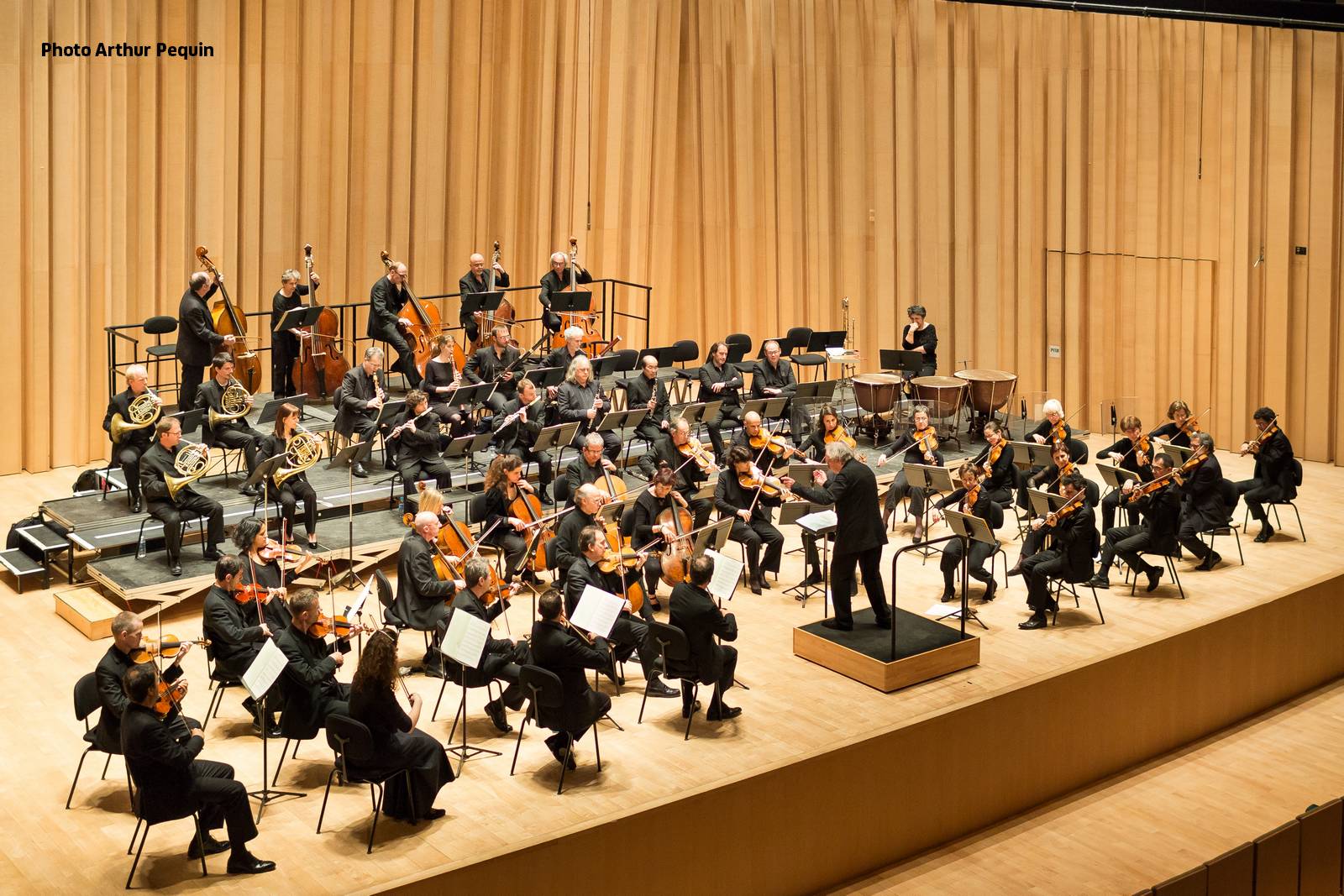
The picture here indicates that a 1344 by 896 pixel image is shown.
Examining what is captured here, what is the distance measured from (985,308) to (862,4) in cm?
330

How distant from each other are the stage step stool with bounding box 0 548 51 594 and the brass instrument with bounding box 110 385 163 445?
3.09ft

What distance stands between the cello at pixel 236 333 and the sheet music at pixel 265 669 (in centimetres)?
450

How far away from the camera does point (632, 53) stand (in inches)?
575

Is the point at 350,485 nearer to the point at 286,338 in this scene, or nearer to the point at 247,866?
the point at 286,338

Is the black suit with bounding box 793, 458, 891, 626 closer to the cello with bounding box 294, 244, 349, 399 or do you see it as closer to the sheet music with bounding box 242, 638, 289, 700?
the sheet music with bounding box 242, 638, 289, 700

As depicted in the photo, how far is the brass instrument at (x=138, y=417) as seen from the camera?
9477 millimetres

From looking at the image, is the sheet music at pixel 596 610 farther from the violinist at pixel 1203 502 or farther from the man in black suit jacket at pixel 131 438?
the violinist at pixel 1203 502

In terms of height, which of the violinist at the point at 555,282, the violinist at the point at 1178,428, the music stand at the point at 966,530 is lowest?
the music stand at the point at 966,530

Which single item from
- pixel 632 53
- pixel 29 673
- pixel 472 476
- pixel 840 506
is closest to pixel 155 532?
pixel 29 673

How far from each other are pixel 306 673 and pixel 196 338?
15.4 feet

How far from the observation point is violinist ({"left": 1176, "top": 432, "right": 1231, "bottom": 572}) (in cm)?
1046

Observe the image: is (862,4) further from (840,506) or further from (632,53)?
(840,506)

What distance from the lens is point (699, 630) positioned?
298 inches

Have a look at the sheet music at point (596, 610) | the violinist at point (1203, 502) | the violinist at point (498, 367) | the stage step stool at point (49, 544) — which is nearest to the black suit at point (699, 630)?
the sheet music at point (596, 610)
